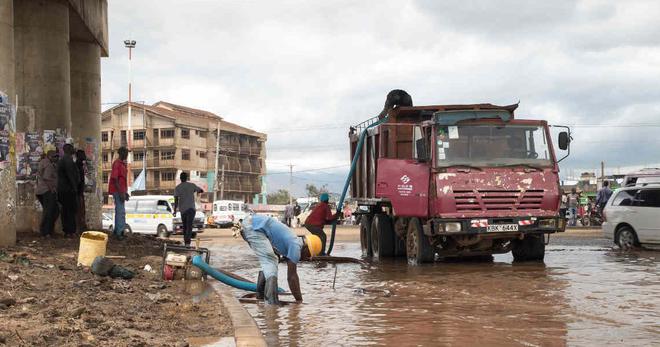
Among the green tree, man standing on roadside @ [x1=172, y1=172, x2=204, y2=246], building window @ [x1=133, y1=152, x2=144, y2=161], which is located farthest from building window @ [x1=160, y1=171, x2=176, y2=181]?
the green tree

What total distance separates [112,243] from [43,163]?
7.02 ft

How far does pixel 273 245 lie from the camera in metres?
9.39

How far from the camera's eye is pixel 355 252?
20.8 meters

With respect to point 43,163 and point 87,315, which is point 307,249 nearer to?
point 87,315

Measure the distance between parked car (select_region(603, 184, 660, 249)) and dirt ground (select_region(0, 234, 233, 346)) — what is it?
35.9 feet

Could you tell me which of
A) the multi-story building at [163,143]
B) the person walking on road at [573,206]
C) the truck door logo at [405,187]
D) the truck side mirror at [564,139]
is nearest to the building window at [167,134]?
the multi-story building at [163,143]

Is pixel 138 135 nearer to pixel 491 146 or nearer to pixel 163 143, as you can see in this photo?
pixel 163 143

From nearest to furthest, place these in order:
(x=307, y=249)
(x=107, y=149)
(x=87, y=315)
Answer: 1. (x=87, y=315)
2. (x=307, y=249)
3. (x=107, y=149)

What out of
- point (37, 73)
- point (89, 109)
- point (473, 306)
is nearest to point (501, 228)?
point (473, 306)

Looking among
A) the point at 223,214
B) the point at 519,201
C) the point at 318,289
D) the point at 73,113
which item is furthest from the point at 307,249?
the point at 223,214

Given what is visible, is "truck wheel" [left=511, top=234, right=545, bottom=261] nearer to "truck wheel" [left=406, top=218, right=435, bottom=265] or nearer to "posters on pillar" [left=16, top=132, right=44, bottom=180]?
"truck wheel" [left=406, top=218, right=435, bottom=265]

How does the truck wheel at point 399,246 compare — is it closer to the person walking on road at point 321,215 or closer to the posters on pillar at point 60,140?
the person walking on road at point 321,215

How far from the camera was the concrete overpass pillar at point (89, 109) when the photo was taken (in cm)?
2166

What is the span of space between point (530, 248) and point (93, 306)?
1000 cm
